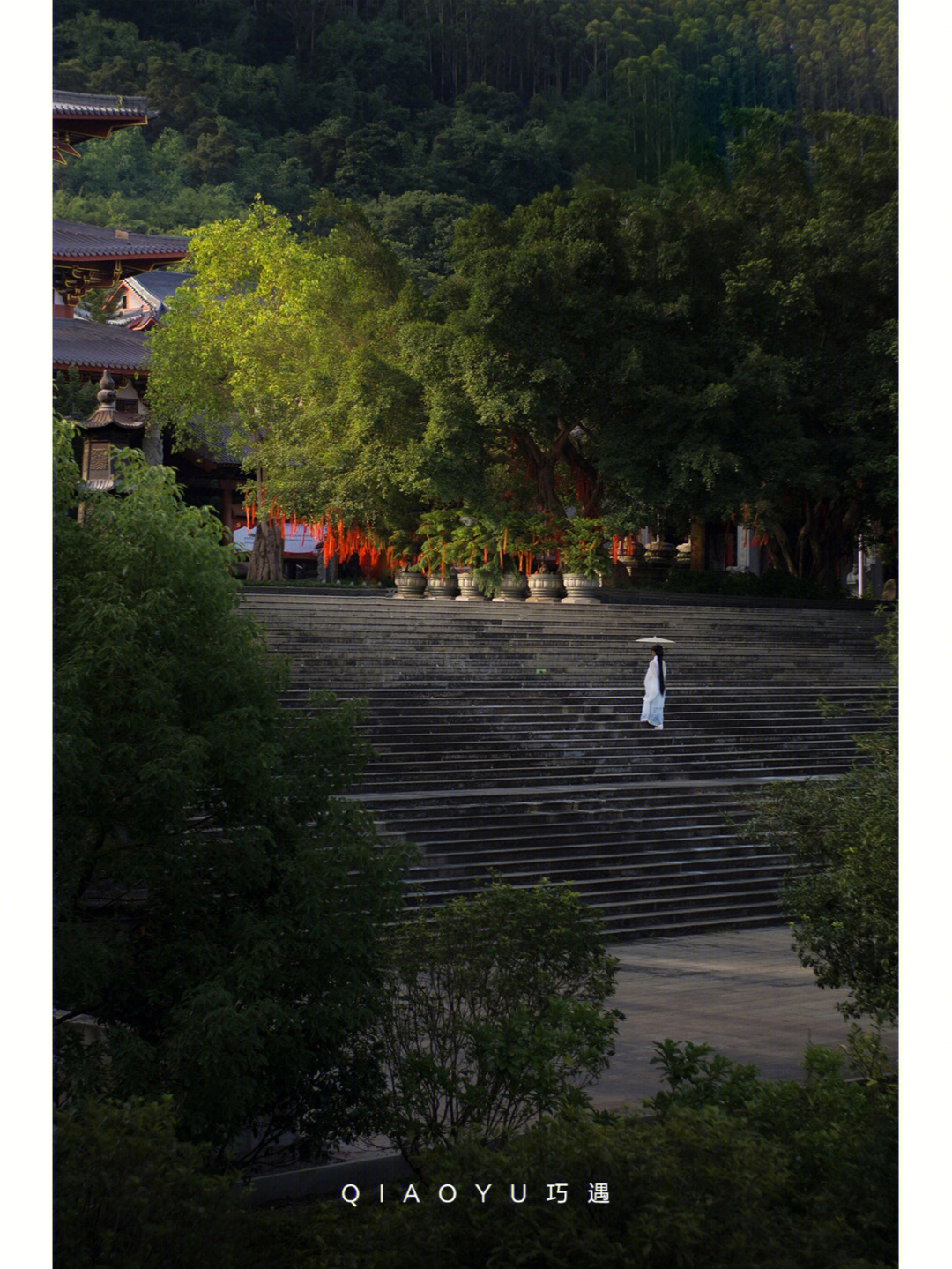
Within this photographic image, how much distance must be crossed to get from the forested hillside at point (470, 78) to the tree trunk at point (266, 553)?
40.8ft

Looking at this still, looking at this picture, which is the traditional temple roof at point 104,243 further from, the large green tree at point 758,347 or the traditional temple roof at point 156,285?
the traditional temple roof at point 156,285

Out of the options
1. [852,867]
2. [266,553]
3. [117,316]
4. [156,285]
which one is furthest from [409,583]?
[852,867]

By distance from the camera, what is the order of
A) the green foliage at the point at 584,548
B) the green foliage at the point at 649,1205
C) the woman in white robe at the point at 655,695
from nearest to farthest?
the green foliage at the point at 649,1205 < the woman in white robe at the point at 655,695 < the green foliage at the point at 584,548

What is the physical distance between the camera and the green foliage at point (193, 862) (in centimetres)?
494

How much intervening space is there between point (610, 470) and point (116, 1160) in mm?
16533

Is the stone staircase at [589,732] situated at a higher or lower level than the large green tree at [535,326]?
lower

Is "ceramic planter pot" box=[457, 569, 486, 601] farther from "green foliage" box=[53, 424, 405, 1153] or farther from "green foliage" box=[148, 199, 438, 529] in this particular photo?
"green foliage" box=[53, 424, 405, 1153]

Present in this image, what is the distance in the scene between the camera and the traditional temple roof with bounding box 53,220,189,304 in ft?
48.8

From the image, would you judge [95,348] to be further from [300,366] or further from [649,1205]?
[649,1205]

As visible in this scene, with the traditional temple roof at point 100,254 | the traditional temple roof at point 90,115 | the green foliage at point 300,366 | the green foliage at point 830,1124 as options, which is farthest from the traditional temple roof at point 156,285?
the green foliage at point 830,1124

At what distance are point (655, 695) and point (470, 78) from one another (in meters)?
7.94

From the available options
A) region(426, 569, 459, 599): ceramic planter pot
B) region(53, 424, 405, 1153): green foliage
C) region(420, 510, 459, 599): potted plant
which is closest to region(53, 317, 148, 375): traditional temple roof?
region(420, 510, 459, 599): potted plant

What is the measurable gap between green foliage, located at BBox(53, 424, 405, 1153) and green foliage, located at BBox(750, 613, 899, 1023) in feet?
6.43

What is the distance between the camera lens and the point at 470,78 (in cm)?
821
